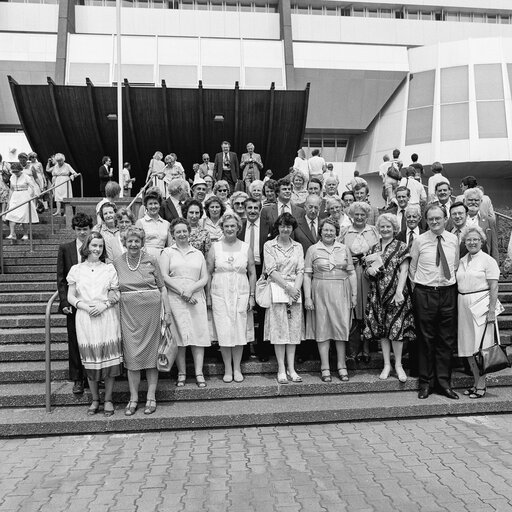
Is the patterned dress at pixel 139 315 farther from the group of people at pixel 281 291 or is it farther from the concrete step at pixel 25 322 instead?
the concrete step at pixel 25 322

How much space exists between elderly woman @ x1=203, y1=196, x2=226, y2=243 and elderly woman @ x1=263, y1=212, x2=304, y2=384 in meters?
0.68

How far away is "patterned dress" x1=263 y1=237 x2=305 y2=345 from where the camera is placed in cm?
532

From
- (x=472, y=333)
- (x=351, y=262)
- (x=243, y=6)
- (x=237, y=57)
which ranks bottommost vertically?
(x=472, y=333)

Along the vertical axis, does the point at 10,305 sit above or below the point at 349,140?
below

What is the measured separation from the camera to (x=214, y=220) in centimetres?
599

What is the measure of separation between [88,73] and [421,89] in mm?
13977

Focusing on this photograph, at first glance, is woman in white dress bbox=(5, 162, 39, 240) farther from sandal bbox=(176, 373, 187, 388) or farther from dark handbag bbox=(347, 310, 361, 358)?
dark handbag bbox=(347, 310, 361, 358)

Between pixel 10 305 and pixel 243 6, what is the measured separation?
Answer: 22.2 metres

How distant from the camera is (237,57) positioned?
21453mm

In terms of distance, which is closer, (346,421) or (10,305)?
(346,421)

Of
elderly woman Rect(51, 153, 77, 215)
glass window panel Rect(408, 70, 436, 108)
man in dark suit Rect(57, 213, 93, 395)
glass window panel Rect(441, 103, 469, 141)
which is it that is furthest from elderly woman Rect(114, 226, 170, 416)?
glass window panel Rect(408, 70, 436, 108)

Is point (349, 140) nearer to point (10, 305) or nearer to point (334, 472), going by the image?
point (10, 305)

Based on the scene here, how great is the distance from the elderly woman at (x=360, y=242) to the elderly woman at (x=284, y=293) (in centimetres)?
62

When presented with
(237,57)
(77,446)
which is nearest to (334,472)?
(77,446)
